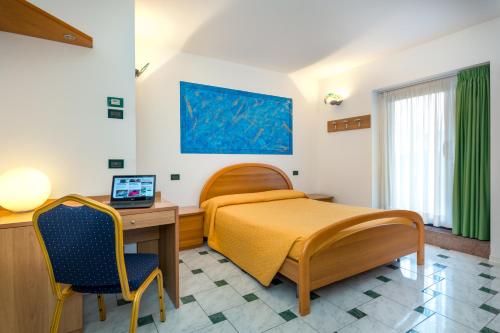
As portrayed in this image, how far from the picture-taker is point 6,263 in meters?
1.43

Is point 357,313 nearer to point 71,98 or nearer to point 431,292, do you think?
point 431,292

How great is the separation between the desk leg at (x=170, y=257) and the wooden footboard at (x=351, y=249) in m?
0.81

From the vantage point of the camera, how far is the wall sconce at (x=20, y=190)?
1594 mm

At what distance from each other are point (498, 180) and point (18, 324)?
412cm

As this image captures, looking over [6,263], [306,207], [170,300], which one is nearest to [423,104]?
[306,207]

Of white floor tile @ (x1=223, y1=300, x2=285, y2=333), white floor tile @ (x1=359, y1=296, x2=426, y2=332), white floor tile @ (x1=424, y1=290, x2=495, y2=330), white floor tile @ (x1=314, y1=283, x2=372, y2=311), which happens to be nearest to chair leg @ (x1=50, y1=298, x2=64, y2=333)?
white floor tile @ (x1=223, y1=300, x2=285, y2=333)

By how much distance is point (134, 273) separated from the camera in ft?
4.70

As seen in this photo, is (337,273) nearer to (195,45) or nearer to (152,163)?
(152,163)

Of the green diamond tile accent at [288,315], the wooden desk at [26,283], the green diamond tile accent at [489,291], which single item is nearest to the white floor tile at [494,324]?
the green diamond tile accent at [489,291]

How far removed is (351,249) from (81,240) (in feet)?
6.21

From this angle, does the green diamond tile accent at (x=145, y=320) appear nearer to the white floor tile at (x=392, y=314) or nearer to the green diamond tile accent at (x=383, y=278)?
the white floor tile at (x=392, y=314)

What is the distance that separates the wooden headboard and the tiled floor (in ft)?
4.23

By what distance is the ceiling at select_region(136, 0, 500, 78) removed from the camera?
8.20ft

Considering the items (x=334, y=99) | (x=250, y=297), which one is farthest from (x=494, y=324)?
(x=334, y=99)
